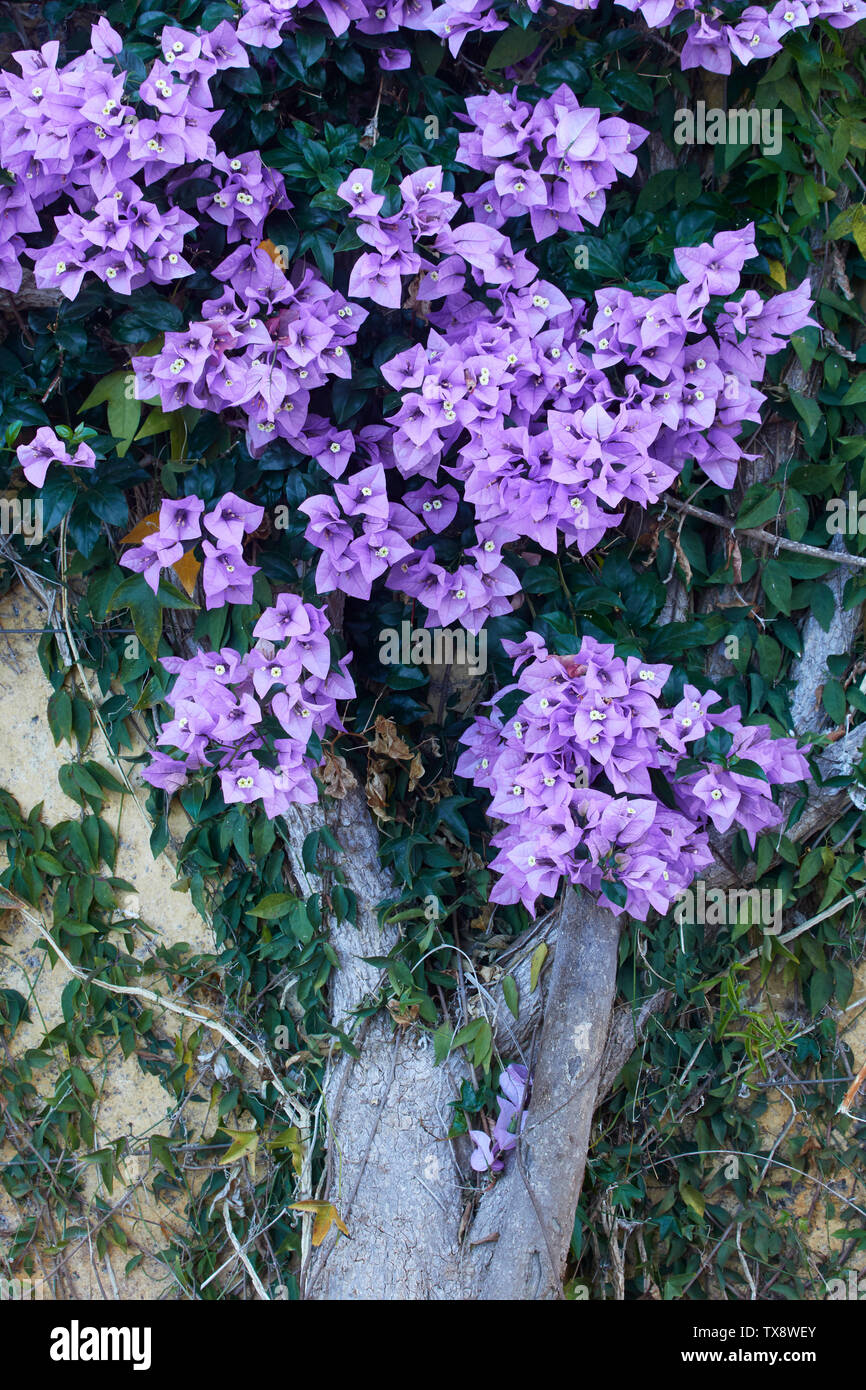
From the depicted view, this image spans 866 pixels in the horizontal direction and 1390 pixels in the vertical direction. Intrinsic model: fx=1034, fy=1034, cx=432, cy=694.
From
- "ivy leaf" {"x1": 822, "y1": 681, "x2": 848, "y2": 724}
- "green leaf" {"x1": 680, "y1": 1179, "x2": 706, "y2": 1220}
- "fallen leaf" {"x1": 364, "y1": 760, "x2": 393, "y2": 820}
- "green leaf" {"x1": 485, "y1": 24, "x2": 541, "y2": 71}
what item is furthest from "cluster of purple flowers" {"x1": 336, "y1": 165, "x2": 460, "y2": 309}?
"green leaf" {"x1": 680, "y1": 1179, "x2": 706, "y2": 1220}

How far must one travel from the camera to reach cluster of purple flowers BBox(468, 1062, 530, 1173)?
2117 mm

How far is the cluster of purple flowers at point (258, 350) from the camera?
170cm

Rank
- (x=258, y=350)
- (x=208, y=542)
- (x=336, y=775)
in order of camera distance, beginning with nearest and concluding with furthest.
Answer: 1. (x=258, y=350)
2. (x=208, y=542)
3. (x=336, y=775)

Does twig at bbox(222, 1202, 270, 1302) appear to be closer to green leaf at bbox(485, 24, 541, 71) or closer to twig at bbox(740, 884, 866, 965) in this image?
twig at bbox(740, 884, 866, 965)

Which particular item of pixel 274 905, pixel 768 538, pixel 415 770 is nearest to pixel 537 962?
pixel 415 770

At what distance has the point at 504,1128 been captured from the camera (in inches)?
83.7

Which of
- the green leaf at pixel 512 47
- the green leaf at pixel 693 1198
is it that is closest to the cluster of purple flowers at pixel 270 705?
the green leaf at pixel 512 47

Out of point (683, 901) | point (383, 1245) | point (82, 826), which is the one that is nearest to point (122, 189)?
point (82, 826)

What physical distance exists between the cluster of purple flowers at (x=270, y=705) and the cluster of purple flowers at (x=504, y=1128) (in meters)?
0.78

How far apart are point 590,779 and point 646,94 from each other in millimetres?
1198

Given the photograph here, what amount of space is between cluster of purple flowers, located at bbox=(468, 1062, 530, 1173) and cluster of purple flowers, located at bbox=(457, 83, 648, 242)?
64.5 inches

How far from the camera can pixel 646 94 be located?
179cm

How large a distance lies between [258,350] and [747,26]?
96cm

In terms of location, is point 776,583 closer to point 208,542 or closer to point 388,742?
point 388,742
